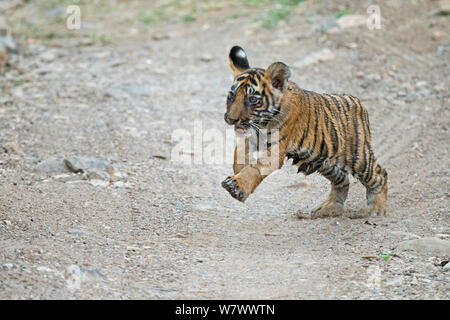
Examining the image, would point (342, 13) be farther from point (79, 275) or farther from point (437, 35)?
point (79, 275)

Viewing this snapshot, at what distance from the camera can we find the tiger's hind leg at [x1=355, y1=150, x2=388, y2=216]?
7012 mm

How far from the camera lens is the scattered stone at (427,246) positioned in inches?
225

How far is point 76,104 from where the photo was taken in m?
10.5

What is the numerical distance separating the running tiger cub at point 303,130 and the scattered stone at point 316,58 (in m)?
5.04

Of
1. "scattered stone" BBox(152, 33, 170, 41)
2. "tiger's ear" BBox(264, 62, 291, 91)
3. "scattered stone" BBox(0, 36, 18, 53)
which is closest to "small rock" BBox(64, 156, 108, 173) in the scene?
"tiger's ear" BBox(264, 62, 291, 91)

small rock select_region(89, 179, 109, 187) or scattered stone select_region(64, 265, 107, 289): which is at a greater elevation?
scattered stone select_region(64, 265, 107, 289)

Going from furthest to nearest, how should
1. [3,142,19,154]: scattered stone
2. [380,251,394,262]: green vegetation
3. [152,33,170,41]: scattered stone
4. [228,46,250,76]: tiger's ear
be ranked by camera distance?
[152,33,170,41]: scattered stone → [3,142,19,154]: scattered stone → [228,46,250,76]: tiger's ear → [380,251,394,262]: green vegetation

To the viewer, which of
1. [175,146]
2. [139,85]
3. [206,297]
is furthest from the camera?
[139,85]

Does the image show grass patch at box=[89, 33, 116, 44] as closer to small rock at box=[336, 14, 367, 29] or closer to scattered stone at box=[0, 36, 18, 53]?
scattered stone at box=[0, 36, 18, 53]

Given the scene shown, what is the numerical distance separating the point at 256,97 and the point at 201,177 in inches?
94.3

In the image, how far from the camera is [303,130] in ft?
21.4
